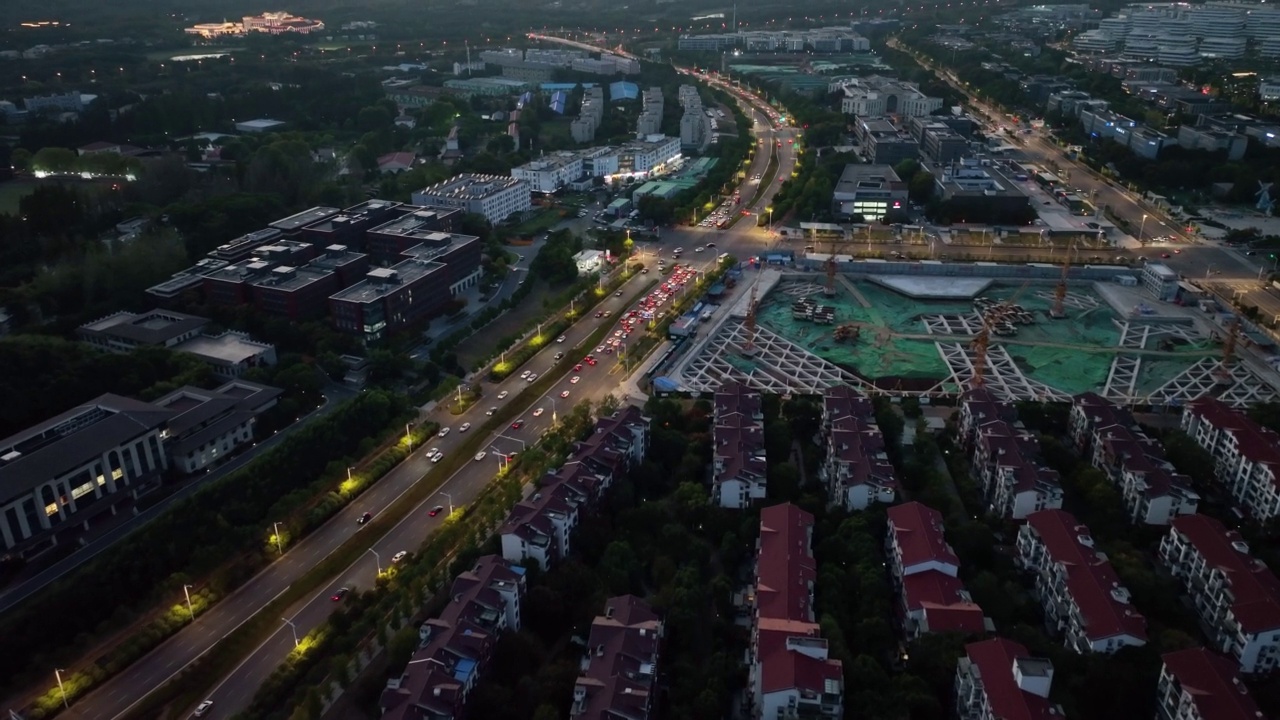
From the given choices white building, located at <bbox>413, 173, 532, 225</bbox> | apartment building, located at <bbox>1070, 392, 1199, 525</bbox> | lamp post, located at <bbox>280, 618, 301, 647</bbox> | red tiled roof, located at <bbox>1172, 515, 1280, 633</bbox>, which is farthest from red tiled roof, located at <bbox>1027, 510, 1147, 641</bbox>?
white building, located at <bbox>413, 173, 532, 225</bbox>

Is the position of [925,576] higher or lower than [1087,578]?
lower

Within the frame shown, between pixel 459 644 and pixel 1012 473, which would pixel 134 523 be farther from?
pixel 1012 473

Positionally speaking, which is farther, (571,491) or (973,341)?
(973,341)

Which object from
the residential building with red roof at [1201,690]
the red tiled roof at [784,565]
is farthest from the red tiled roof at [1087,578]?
the red tiled roof at [784,565]

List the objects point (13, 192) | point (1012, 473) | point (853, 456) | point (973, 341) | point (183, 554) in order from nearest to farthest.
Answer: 1. point (183, 554)
2. point (1012, 473)
3. point (853, 456)
4. point (973, 341)
5. point (13, 192)

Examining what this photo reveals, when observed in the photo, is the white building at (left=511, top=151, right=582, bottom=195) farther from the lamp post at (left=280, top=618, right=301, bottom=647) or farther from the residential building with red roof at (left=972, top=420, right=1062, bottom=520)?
the lamp post at (left=280, top=618, right=301, bottom=647)

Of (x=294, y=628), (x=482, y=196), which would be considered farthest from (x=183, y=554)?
(x=482, y=196)

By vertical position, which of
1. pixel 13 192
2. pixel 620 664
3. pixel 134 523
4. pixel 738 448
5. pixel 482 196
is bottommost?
pixel 134 523
